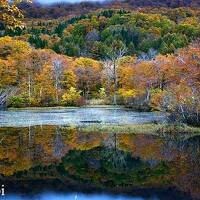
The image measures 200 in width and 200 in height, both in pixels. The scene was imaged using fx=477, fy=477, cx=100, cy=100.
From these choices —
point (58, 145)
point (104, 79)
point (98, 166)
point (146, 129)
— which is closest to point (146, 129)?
point (146, 129)

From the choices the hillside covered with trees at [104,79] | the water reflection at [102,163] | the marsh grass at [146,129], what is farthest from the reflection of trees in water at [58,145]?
the hillside covered with trees at [104,79]

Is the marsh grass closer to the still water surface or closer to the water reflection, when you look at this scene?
the still water surface

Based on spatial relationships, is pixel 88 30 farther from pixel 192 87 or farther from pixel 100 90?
pixel 192 87

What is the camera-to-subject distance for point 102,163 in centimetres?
2259

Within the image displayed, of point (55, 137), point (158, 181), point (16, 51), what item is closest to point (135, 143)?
Answer: point (55, 137)

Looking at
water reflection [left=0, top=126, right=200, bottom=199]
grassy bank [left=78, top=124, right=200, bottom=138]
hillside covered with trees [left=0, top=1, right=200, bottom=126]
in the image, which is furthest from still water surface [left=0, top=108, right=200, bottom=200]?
hillside covered with trees [left=0, top=1, right=200, bottom=126]

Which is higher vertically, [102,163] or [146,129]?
[146,129]

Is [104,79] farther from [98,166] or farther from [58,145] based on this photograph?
[98,166]

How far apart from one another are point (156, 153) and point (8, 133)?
11.9 metres

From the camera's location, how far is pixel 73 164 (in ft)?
73.7

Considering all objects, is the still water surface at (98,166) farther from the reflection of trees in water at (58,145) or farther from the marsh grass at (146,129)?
the marsh grass at (146,129)

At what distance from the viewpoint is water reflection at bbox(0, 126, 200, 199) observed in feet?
59.4

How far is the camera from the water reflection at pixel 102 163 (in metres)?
18.1

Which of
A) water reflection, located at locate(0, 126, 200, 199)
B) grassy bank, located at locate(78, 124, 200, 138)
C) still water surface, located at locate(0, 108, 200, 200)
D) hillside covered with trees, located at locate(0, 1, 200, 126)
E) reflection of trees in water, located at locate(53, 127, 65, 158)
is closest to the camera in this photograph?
still water surface, located at locate(0, 108, 200, 200)
